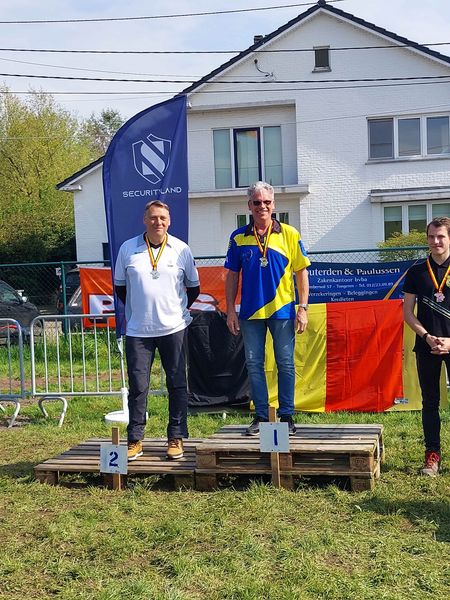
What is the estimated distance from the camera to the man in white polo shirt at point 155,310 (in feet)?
17.9

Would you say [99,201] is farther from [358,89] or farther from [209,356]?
[209,356]

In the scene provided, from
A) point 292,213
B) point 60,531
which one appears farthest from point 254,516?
point 292,213

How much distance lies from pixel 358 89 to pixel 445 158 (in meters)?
3.58

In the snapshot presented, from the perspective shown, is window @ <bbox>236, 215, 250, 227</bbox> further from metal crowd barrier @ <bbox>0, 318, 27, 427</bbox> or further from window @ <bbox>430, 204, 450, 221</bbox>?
metal crowd barrier @ <bbox>0, 318, 27, 427</bbox>

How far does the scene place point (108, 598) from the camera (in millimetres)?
3660

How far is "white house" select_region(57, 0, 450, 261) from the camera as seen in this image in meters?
23.4

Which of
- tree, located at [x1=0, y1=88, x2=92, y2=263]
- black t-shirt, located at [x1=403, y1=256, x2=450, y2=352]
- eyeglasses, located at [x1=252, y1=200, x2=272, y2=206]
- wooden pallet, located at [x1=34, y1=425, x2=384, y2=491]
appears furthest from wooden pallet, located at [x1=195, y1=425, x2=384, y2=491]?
tree, located at [x1=0, y1=88, x2=92, y2=263]

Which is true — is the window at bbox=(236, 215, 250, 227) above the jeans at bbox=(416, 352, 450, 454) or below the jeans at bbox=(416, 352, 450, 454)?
above

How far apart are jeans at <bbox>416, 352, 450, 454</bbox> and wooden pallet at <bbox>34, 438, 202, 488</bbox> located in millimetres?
1821

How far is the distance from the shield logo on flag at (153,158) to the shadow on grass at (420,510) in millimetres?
4022

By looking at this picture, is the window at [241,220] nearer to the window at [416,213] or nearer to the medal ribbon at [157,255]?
the window at [416,213]

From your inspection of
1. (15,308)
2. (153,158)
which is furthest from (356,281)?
(15,308)

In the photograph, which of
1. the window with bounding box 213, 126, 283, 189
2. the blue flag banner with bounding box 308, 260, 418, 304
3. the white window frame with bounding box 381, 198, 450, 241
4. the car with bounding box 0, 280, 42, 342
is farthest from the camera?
the window with bounding box 213, 126, 283, 189

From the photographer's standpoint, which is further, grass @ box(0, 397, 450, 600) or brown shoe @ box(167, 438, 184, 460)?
brown shoe @ box(167, 438, 184, 460)
